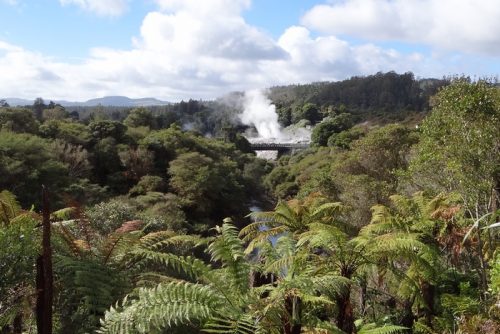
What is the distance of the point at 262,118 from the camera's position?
9962 cm

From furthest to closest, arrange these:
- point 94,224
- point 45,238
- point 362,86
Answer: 1. point 362,86
2. point 94,224
3. point 45,238

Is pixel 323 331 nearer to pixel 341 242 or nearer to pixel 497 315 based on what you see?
pixel 341 242

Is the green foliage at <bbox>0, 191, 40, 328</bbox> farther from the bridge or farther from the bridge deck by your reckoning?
the bridge

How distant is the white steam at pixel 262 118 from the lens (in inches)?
3708

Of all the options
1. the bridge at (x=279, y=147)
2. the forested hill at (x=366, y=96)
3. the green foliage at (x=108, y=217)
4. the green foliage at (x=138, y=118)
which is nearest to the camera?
the green foliage at (x=108, y=217)

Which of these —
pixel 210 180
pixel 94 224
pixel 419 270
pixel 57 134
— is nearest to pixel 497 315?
pixel 419 270

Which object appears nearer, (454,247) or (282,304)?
(282,304)

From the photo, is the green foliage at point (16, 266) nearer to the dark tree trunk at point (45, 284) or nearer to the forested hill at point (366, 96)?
the dark tree trunk at point (45, 284)

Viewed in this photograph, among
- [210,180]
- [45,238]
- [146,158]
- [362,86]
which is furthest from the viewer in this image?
[362,86]

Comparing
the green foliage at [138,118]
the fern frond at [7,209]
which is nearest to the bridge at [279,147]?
the green foliage at [138,118]

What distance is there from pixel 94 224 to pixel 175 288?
7004 mm

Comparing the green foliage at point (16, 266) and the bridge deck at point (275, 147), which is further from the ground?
the green foliage at point (16, 266)

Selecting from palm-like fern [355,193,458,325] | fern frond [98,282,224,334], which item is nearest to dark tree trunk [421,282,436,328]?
palm-like fern [355,193,458,325]

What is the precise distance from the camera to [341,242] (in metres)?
5.73
